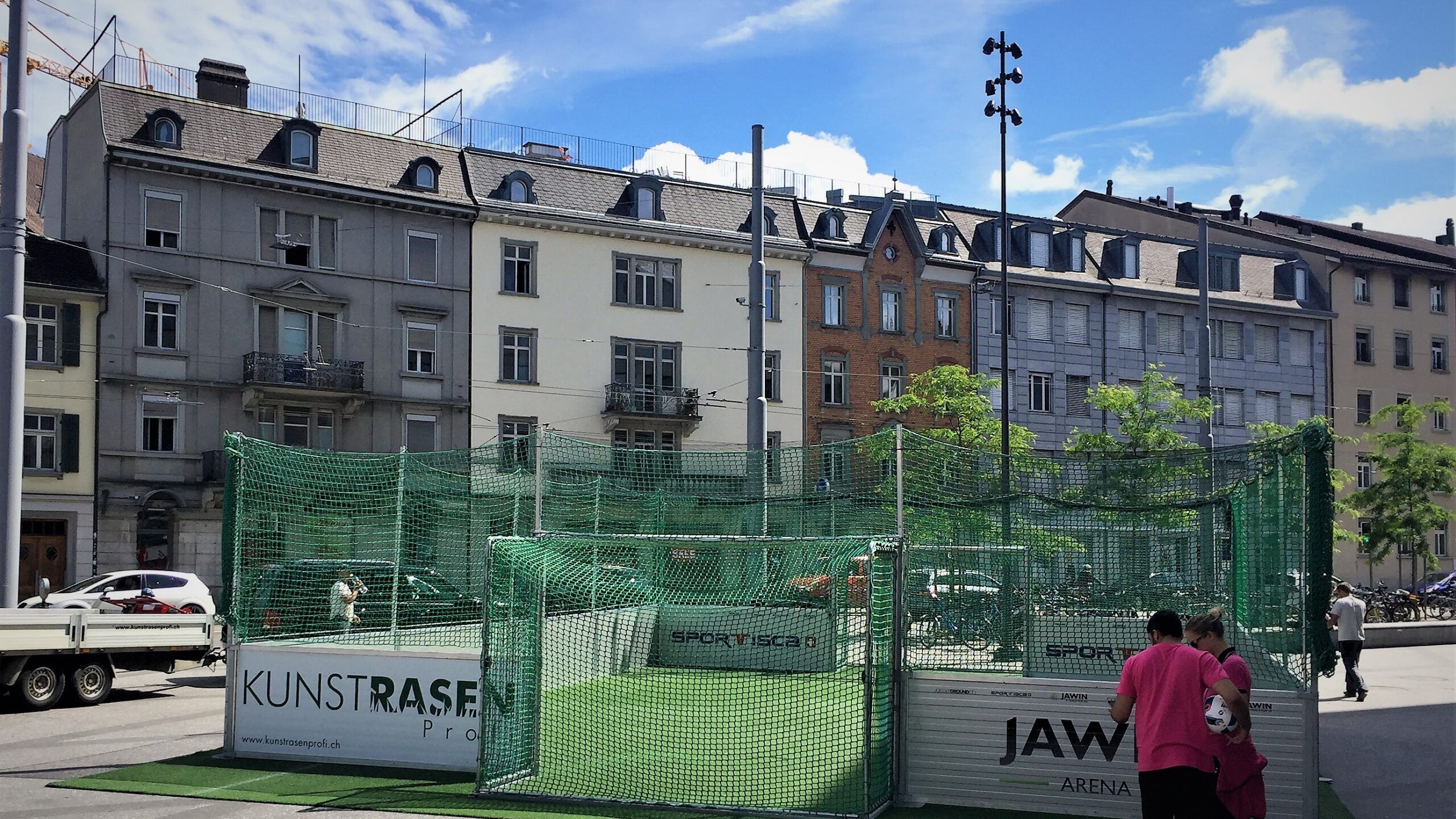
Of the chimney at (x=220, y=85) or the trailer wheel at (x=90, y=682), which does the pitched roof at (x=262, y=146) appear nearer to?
the chimney at (x=220, y=85)

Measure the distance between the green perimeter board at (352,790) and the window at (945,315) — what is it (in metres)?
38.4

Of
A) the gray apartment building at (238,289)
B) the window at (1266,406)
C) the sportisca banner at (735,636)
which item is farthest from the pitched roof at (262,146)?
the window at (1266,406)

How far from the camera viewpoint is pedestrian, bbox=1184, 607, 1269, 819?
7.88 m

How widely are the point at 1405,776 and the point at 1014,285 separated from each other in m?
39.4

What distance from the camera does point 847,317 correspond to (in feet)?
Result: 157

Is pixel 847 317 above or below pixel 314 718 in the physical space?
above

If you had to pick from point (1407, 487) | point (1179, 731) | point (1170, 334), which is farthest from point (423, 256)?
point (1179, 731)

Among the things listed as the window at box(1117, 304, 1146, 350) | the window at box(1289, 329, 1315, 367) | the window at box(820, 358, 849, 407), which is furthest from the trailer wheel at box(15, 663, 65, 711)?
the window at box(1289, 329, 1315, 367)

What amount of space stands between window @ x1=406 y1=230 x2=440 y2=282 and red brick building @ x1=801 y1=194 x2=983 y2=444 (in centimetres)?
1312

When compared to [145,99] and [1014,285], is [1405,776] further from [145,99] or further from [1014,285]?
[1014,285]

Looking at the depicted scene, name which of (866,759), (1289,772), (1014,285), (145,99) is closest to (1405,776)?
(1289,772)

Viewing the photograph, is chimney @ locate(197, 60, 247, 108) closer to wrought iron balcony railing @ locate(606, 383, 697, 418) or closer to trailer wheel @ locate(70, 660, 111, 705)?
wrought iron balcony railing @ locate(606, 383, 697, 418)

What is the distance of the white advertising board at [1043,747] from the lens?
10008mm

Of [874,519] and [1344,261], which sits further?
[1344,261]
